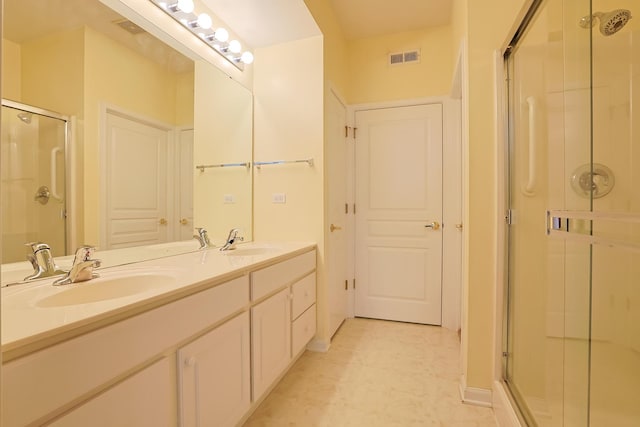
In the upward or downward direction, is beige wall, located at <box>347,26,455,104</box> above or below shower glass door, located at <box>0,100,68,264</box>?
above

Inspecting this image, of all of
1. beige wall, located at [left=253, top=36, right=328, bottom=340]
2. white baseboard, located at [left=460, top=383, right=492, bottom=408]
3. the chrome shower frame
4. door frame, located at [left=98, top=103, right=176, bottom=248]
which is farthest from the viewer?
beige wall, located at [left=253, top=36, right=328, bottom=340]

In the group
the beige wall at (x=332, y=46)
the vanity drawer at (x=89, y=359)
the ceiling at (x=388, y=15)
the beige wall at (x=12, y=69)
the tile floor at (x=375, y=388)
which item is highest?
the ceiling at (x=388, y=15)

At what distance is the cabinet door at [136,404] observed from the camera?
0.78 metres

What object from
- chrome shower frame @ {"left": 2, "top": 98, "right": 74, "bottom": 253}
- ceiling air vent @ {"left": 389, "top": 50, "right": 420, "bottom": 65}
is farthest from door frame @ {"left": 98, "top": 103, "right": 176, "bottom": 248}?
Answer: ceiling air vent @ {"left": 389, "top": 50, "right": 420, "bottom": 65}

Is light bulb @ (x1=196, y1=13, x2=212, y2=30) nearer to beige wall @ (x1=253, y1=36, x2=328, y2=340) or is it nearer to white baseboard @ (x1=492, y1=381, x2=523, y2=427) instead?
beige wall @ (x1=253, y1=36, x2=328, y2=340)

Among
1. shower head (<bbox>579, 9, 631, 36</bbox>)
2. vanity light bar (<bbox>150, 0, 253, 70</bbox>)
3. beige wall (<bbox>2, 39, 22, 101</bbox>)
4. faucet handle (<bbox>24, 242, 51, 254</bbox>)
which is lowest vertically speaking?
faucet handle (<bbox>24, 242, 51, 254</bbox>)

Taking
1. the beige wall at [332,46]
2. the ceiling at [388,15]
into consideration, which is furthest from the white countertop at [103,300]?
the ceiling at [388,15]

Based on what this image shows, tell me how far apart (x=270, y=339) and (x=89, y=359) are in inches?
38.2

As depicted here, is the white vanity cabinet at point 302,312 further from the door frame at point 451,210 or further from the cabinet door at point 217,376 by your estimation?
the door frame at point 451,210

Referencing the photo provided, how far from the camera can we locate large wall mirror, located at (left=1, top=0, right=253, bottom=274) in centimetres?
108

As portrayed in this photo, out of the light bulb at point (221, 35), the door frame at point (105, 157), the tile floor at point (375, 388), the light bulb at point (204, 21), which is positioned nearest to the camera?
the door frame at point (105, 157)

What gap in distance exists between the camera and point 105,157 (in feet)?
4.49

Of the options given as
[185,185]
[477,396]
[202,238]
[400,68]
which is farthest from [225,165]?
[477,396]

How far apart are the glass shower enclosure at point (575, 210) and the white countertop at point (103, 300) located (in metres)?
1.29
